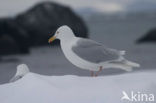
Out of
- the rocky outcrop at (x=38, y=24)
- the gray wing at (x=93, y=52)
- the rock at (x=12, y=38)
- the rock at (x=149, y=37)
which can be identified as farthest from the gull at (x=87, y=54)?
the rock at (x=149, y=37)

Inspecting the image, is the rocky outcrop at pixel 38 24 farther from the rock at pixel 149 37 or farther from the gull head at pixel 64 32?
the gull head at pixel 64 32

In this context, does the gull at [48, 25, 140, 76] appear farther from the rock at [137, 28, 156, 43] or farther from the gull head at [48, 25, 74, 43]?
the rock at [137, 28, 156, 43]

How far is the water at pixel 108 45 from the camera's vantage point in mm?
4301

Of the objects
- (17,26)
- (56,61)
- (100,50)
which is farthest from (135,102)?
(17,26)

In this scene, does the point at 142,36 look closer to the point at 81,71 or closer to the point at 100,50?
the point at 81,71

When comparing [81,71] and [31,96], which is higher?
[81,71]

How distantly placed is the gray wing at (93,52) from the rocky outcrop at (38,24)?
3023mm

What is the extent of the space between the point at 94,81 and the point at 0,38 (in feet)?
11.6

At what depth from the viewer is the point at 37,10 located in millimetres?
A: 5727
